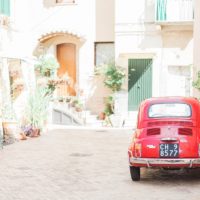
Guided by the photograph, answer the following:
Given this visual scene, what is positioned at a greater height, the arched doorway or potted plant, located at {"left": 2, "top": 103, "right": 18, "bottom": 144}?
the arched doorway

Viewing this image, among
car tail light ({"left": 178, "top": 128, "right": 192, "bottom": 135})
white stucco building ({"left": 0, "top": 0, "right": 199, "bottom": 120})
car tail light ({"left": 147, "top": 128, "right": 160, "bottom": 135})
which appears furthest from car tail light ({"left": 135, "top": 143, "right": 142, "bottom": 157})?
white stucco building ({"left": 0, "top": 0, "right": 199, "bottom": 120})

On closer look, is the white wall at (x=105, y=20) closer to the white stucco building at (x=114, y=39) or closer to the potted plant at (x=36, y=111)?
the white stucco building at (x=114, y=39)

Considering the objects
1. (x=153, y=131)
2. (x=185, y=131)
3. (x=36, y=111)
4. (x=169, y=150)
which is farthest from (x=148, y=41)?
(x=169, y=150)

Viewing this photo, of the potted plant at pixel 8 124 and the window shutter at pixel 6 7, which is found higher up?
the window shutter at pixel 6 7

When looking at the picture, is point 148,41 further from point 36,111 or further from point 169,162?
point 169,162

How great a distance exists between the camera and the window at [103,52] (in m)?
23.9

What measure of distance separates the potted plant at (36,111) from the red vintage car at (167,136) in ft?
25.7

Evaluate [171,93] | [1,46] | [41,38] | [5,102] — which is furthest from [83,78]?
[5,102]

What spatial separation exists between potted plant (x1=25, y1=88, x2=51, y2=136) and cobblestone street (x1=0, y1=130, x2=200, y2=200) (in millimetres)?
2015

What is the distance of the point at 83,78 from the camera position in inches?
→ 949

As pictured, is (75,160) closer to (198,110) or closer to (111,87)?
(198,110)

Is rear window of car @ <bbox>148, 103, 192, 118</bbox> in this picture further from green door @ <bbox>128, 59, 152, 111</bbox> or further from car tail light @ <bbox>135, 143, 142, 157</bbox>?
green door @ <bbox>128, 59, 152, 111</bbox>

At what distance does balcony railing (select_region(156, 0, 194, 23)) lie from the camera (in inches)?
856

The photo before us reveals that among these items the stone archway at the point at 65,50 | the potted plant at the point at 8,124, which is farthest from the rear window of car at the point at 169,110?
the stone archway at the point at 65,50
